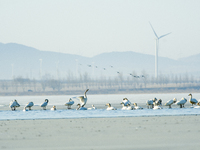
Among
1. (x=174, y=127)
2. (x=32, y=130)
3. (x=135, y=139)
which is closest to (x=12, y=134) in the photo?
(x=32, y=130)

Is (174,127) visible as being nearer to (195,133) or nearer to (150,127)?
(150,127)

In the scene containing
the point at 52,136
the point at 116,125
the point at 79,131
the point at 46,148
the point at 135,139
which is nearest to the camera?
the point at 46,148

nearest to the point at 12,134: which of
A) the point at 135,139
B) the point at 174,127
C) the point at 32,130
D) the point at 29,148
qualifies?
the point at 32,130

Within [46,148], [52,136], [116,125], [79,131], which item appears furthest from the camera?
[116,125]

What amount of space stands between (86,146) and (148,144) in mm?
2569

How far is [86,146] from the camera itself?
1917cm

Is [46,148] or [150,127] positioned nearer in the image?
[46,148]

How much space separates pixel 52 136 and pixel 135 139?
13.9ft

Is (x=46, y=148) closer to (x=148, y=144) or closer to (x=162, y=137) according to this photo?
(x=148, y=144)

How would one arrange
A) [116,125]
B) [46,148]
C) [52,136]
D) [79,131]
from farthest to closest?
[116,125]
[79,131]
[52,136]
[46,148]

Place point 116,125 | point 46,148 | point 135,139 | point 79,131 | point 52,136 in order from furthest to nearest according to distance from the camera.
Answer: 1. point 116,125
2. point 79,131
3. point 52,136
4. point 135,139
5. point 46,148

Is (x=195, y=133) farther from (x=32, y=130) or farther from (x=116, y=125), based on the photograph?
(x=32, y=130)

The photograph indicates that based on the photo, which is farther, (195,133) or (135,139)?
(195,133)

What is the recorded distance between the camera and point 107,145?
762 inches
